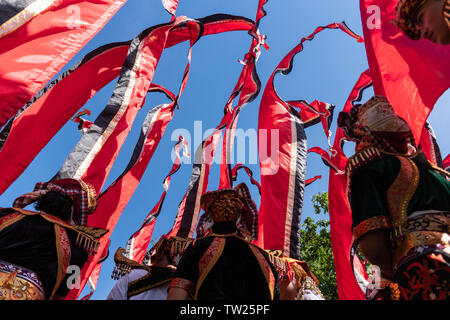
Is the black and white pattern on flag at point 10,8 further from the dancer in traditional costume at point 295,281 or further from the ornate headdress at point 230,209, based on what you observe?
the dancer in traditional costume at point 295,281

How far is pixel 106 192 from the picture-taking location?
20.0ft

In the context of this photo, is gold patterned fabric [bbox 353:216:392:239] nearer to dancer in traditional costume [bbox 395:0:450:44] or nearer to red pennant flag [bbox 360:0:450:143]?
dancer in traditional costume [bbox 395:0:450:44]

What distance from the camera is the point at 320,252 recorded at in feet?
45.7

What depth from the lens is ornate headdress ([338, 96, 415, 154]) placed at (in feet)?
7.50

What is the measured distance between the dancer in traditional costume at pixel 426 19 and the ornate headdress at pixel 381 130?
593 mm

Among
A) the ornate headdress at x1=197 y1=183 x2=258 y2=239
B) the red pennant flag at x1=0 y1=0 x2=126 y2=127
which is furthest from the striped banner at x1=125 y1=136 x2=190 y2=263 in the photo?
the ornate headdress at x1=197 y1=183 x2=258 y2=239

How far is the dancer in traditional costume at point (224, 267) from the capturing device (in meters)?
2.52

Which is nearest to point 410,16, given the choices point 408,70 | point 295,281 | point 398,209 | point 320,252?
point 398,209

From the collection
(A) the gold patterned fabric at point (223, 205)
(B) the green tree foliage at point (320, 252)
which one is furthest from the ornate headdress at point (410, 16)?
(B) the green tree foliage at point (320, 252)

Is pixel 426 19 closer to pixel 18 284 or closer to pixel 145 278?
pixel 145 278

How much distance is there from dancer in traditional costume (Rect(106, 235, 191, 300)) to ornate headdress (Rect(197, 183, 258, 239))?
0.58m

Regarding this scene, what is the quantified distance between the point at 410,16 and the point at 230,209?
1931 millimetres

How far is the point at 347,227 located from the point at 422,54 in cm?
345
